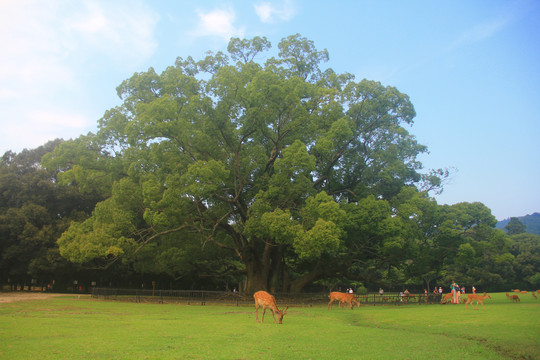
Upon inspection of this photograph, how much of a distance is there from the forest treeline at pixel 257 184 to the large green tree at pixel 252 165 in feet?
0.28

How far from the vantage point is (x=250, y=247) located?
86.7 feet

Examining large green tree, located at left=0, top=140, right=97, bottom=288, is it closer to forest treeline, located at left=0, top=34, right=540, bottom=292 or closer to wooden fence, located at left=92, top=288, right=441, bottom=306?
forest treeline, located at left=0, top=34, right=540, bottom=292

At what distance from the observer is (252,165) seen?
24797 mm

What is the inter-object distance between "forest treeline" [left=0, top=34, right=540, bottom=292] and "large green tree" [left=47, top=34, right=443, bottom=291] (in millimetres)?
86

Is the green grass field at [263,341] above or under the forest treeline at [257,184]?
under

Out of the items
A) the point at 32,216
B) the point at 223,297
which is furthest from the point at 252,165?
the point at 32,216

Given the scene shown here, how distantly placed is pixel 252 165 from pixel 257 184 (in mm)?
1307

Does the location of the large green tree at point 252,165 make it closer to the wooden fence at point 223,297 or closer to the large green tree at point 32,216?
the wooden fence at point 223,297

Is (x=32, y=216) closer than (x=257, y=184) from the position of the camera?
No

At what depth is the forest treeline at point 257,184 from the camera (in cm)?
2247

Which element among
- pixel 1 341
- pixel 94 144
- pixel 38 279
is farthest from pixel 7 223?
pixel 1 341

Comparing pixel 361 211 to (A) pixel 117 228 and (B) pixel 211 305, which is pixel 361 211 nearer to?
(B) pixel 211 305

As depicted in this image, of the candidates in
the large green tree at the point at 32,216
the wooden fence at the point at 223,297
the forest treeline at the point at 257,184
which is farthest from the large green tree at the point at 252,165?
the large green tree at the point at 32,216

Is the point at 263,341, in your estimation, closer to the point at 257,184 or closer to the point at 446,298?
the point at 257,184
